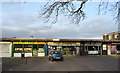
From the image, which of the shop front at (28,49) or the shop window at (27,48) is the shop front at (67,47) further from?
the shop window at (27,48)

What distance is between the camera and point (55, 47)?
86.3ft

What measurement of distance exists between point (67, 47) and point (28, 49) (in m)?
7.96

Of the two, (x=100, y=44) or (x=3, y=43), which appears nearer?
(x=3, y=43)

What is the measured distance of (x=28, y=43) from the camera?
81.4 ft

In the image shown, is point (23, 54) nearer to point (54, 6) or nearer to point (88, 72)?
point (88, 72)

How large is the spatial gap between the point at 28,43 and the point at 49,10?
1983 centimetres

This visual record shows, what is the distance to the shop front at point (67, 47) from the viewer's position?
26239mm

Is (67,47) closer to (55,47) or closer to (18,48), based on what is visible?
(55,47)

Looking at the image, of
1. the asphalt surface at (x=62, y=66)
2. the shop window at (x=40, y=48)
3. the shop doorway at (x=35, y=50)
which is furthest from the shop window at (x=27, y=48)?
the asphalt surface at (x=62, y=66)

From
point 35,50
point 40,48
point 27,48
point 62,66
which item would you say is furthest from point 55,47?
point 62,66

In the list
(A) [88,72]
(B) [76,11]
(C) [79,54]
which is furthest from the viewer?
(C) [79,54]

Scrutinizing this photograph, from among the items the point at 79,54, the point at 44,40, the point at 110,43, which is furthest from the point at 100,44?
the point at 44,40

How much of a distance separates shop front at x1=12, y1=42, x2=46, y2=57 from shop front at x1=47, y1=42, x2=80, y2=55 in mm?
2133

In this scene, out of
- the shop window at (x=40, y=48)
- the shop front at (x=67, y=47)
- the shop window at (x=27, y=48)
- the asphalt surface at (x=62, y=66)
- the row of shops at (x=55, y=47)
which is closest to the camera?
the asphalt surface at (x=62, y=66)
